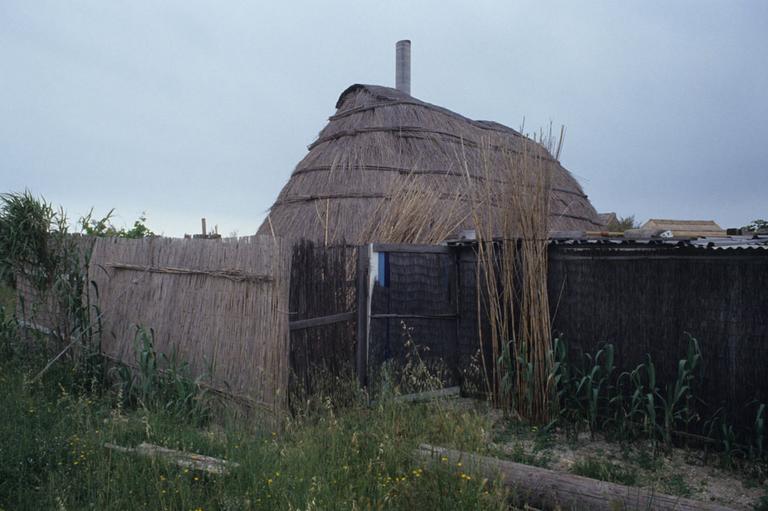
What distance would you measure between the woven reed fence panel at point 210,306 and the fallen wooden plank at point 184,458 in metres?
1.02

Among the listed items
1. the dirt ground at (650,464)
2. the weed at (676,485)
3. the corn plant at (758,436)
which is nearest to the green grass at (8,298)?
the dirt ground at (650,464)

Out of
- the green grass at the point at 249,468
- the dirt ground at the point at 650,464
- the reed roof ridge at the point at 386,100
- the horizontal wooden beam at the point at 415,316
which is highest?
the reed roof ridge at the point at 386,100

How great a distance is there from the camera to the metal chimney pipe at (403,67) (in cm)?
1384

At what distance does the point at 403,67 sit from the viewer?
1386 cm

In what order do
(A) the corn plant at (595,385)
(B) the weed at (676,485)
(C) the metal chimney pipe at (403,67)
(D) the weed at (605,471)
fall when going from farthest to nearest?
(C) the metal chimney pipe at (403,67) → (A) the corn plant at (595,385) → (D) the weed at (605,471) → (B) the weed at (676,485)

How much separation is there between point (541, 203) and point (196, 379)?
3253mm

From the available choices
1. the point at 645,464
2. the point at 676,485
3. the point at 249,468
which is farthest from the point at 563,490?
the point at 249,468

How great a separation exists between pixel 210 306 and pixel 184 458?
2.08 metres

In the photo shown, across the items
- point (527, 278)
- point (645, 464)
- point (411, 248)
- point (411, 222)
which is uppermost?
point (411, 222)

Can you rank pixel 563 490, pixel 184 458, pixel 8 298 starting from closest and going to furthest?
pixel 563 490, pixel 184 458, pixel 8 298

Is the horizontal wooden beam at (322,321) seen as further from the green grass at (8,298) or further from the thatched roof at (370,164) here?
the green grass at (8,298)

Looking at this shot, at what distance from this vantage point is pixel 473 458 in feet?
11.1

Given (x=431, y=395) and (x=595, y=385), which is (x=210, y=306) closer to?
(x=431, y=395)

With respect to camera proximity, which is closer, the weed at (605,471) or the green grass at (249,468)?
the green grass at (249,468)
